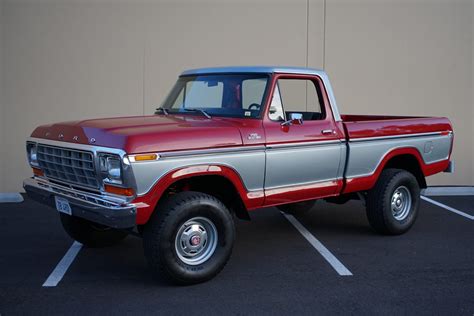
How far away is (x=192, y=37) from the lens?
957cm

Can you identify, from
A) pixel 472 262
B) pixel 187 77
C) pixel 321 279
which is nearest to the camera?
pixel 321 279

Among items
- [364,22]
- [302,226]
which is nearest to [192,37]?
[364,22]

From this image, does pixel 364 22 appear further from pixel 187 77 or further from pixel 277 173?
pixel 277 173

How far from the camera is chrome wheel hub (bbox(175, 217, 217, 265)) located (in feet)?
15.8

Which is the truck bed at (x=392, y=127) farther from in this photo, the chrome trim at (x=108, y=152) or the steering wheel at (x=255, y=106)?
the chrome trim at (x=108, y=152)

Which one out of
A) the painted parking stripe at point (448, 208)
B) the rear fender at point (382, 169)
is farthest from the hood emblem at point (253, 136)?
the painted parking stripe at point (448, 208)

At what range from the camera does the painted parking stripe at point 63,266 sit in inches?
195

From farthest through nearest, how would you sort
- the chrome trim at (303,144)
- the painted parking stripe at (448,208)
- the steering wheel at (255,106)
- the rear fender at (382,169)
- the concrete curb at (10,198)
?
1. the concrete curb at (10,198)
2. the painted parking stripe at (448,208)
3. the rear fender at (382,169)
4. the steering wheel at (255,106)
5. the chrome trim at (303,144)

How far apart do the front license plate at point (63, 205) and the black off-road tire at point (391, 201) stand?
3509 mm

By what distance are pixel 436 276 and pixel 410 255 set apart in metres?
0.70

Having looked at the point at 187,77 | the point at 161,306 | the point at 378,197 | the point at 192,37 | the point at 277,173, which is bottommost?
the point at 161,306

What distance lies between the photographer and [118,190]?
4.48m

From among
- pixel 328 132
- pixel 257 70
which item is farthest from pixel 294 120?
pixel 257 70

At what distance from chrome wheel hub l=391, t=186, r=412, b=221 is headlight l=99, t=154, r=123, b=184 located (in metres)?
3.63
